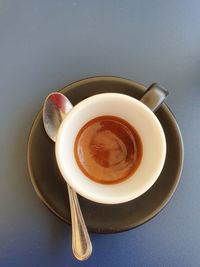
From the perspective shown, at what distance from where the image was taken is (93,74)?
2.41 feet

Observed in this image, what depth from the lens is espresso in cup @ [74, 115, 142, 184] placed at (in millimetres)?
665

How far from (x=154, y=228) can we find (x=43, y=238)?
0.21 m

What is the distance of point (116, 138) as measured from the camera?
69 centimetres

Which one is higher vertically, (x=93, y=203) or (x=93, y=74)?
(x=93, y=74)

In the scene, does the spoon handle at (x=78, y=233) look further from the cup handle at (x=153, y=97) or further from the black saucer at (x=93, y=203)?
the cup handle at (x=153, y=97)

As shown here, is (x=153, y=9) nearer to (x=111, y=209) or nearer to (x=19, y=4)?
(x=19, y=4)

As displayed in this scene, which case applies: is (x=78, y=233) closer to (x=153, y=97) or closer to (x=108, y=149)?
(x=108, y=149)

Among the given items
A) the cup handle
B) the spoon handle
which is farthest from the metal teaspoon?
the cup handle

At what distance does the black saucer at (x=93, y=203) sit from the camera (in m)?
0.65

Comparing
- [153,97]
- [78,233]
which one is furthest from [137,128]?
[78,233]

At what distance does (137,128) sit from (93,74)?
0.16 metres

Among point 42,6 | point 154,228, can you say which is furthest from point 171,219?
point 42,6

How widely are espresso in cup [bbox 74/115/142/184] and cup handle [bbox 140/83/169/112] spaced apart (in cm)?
6

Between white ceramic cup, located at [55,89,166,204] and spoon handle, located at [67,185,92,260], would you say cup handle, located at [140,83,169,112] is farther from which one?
spoon handle, located at [67,185,92,260]
